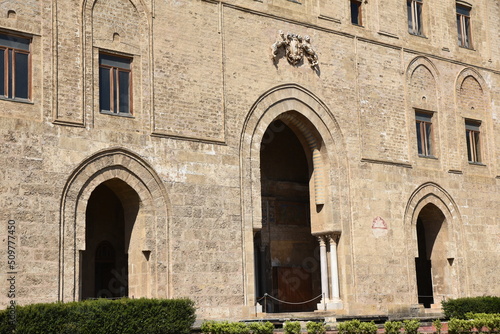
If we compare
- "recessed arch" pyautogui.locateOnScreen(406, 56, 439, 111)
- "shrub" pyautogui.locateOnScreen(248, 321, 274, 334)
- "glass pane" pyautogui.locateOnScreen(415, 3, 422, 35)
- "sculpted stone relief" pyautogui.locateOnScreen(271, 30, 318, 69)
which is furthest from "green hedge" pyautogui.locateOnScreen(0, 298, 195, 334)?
"glass pane" pyautogui.locateOnScreen(415, 3, 422, 35)

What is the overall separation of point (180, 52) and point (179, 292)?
583cm

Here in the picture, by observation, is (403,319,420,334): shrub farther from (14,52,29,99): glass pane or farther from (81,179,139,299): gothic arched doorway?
(14,52,29,99): glass pane

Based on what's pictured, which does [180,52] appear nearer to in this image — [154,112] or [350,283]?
[154,112]

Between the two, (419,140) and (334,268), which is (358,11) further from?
(334,268)

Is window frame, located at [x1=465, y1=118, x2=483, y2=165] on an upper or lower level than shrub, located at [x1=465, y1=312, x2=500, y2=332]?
upper

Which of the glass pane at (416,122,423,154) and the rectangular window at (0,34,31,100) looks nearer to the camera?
the rectangular window at (0,34,31,100)

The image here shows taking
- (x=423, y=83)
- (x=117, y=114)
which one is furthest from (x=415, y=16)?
(x=117, y=114)

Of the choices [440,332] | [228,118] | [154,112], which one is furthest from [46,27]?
[440,332]

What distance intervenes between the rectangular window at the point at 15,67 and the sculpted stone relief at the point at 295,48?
6.90 m

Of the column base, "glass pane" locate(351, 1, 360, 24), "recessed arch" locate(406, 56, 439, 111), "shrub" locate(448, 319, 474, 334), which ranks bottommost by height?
"shrub" locate(448, 319, 474, 334)

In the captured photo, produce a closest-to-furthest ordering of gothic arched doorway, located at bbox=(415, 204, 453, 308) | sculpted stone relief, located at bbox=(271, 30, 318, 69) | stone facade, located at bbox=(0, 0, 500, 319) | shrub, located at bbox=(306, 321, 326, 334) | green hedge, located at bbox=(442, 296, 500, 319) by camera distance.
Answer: shrub, located at bbox=(306, 321, 326, 334) < stone facade, located at bbox=(0, 0, 500, 319) < sculpted stone relief, located at bbox=(271, 30, 318, 69) < green hedge, located at bbox=(442, 296, 500, 319) < gothic arched doorway, located at bbox=(415, 204, 453, 308)

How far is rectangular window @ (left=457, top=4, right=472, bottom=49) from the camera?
1033 inches

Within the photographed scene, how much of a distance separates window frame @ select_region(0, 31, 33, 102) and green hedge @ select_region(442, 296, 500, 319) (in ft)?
41.0

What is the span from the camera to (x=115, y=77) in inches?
701
